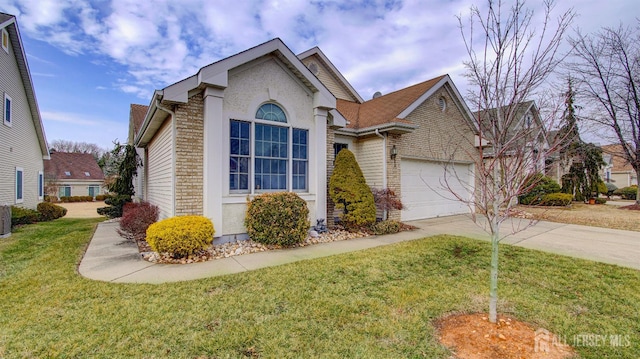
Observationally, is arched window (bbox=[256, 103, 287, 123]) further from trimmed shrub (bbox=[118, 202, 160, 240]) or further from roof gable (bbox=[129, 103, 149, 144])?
roof gable (bbox=[129, 103, 149, 144])

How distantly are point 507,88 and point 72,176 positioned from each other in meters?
46.0

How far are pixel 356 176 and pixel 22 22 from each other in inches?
664

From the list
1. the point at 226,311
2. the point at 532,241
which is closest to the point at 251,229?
the point at 226,311

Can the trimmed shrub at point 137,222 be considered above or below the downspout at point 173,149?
below

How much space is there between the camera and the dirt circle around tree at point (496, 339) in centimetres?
290

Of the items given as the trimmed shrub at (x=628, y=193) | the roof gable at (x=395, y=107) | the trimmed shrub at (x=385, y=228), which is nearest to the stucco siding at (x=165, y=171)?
the trimmed shrub at (x=385, y=228)

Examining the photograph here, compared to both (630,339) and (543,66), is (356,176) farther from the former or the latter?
(630,339)

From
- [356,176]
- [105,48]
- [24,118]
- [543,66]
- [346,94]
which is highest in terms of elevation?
[105,48]

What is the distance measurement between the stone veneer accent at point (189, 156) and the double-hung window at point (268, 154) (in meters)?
0.77

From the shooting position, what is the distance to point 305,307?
392 cm

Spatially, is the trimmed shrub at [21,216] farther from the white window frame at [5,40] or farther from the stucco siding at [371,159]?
the stucco siding at [371,159]

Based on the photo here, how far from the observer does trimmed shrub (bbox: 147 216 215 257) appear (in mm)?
5941

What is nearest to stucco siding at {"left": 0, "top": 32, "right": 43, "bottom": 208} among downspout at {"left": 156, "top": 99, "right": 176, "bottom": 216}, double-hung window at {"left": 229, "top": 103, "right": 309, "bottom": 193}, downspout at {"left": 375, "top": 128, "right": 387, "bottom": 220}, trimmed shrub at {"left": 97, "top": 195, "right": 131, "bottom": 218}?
trimmed shrub at {"left": 97, "top": 195, "right": 131, "bottom": 218}

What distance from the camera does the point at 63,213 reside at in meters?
16.4
